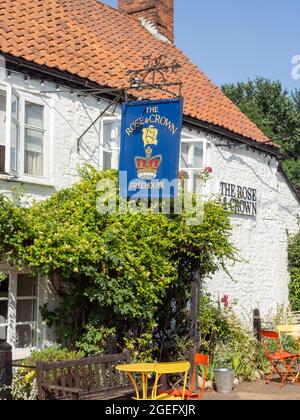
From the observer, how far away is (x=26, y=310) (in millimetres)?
10508

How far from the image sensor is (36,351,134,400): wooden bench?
8219 mm

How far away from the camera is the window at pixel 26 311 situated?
10.4m

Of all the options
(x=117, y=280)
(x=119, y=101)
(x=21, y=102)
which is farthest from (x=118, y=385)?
(x=119, y=101)

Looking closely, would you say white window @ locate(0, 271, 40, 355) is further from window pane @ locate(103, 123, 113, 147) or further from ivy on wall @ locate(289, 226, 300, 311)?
ivy on wall @ locate(289, 226, 300, 311)

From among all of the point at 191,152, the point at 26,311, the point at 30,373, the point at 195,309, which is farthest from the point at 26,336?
the point at 191,152

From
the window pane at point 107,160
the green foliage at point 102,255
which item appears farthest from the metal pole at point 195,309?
the window pane at point 107,160

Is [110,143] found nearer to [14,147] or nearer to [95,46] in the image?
[14,147]

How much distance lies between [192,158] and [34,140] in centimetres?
401

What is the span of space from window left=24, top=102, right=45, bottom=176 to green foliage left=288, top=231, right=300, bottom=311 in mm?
8513

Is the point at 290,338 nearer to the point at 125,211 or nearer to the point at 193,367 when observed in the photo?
the point at 193,367

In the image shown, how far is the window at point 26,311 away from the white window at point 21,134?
1667 millimetres

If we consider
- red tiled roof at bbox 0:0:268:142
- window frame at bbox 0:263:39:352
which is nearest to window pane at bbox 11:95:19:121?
red tiled roof at bbox 0:0:268:142

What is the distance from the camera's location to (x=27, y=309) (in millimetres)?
10523

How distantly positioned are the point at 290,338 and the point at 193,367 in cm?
426
